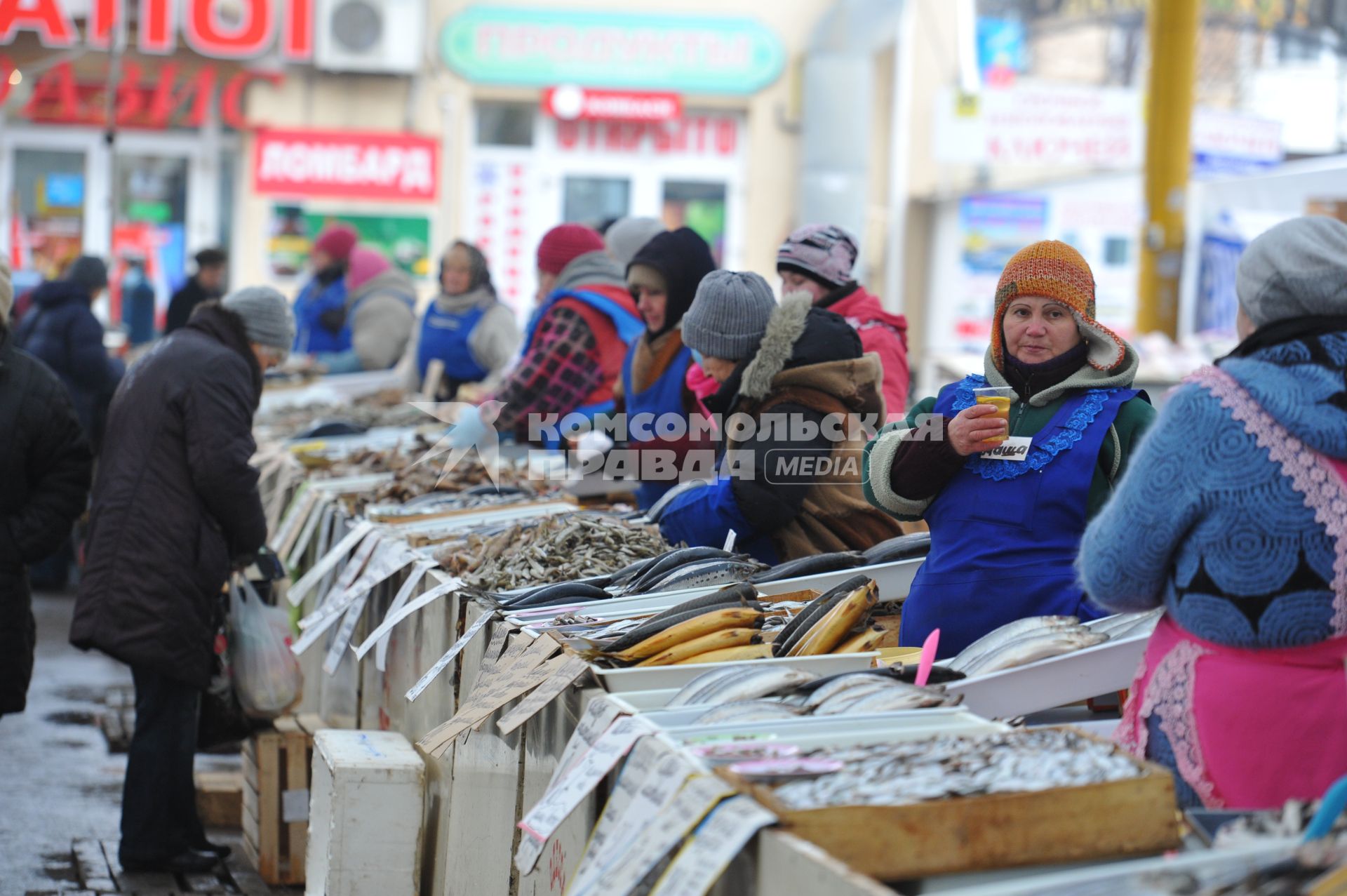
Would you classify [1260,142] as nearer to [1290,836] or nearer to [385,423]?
[385,423]

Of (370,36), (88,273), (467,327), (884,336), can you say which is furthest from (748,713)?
(370,36)

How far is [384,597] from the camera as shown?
4.96 meters

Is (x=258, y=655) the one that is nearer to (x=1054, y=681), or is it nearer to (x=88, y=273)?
(x=1054, y=681)

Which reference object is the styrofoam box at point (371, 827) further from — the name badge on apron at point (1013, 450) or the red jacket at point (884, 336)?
the red jacket at point (884, 336)

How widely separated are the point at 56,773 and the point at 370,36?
12463 mm

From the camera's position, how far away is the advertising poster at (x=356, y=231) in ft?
57.0

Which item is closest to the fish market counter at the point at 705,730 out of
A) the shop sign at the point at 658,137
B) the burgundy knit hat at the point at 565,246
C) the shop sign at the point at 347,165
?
the burgundy knit hat at the point at 565,246

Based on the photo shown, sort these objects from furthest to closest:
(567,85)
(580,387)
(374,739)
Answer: (567,85)
(580,387)
(374,739)

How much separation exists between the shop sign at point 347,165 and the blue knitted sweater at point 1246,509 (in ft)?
51.0

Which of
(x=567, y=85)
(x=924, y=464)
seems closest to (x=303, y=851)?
(x=924, y=464)

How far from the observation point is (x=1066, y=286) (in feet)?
11.3

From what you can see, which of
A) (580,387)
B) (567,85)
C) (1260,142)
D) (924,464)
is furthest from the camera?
(567,85)

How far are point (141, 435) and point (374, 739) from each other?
4.26 ft

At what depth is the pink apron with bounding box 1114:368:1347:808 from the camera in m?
2.54
